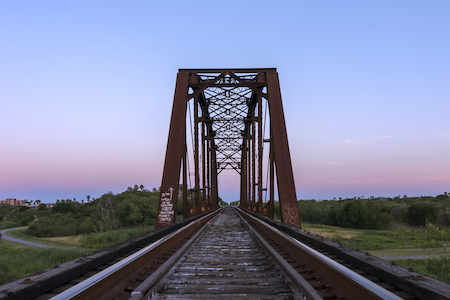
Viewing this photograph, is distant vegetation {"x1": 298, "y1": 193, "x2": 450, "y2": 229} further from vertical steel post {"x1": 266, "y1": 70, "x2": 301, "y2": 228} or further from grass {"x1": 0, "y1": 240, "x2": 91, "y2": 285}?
grass {"x1": 0, "y1": 240, "x2": 91, "y2": 285}

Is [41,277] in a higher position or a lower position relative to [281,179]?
lower

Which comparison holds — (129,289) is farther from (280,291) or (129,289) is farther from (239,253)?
(239,253)

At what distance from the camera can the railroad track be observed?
2.14m

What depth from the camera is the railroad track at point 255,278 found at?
2.14 m

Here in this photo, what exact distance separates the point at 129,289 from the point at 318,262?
6.55 feet

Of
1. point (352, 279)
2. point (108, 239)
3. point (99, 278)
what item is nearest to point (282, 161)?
point (352, 279)

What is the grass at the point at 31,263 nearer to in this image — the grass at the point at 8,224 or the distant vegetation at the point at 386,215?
the distant vegetation at the point at 386,215

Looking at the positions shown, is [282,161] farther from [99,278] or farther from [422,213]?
[422,213]

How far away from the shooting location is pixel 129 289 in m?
2.64

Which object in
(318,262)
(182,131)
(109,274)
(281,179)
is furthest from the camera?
(182,131)

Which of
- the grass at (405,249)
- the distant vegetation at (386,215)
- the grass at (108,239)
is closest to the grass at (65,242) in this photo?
the grass at (108,239)

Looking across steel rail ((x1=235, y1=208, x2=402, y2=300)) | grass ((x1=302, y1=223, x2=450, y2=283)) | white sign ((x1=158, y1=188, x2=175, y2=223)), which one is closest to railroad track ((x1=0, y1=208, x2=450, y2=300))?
steel rail ((x1=235, y1=208, x2=402, y2=300))

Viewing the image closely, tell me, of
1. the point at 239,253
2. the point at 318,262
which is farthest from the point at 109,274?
the point at 239,253

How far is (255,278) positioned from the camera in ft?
10.6
